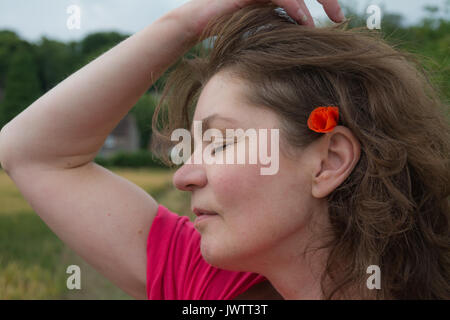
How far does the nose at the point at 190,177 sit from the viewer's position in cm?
151

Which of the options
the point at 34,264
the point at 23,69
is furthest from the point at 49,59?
the point at 34,264

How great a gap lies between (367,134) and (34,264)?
378 cm

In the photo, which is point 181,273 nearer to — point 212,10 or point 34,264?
point 212,10

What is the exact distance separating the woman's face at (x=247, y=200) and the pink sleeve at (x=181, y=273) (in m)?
0.27

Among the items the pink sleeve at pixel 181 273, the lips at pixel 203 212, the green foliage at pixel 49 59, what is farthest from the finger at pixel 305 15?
the green foliage at pixel 49 59

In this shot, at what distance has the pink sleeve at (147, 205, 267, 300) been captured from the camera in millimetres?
1782

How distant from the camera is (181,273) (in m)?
1.84

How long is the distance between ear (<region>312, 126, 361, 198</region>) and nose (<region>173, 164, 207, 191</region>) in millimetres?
396

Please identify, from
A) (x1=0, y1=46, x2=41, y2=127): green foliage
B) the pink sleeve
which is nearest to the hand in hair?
the pink sleeve

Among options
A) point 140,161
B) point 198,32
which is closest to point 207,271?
point 198,32

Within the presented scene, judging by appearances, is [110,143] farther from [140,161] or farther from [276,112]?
[276,112]

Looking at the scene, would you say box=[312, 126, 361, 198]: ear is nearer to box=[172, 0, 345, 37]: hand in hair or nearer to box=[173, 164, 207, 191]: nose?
box=[173, 164, 207, 191]: nose

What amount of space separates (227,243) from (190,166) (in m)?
0.31

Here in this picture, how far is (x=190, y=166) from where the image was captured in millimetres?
1563
